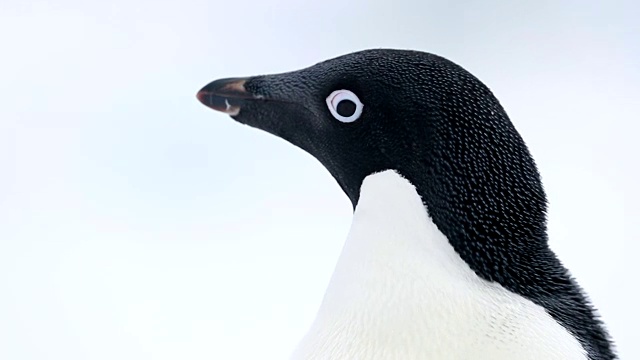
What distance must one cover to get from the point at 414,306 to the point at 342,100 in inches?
15.8

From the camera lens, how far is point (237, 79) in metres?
2.17

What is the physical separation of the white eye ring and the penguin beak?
0.22m

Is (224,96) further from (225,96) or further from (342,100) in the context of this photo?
(342,100)

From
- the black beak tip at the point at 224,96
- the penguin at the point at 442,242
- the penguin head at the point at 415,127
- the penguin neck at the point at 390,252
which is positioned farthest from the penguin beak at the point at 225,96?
the penguin neck at the point at 390,252

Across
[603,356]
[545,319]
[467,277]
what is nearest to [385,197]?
[467,277]

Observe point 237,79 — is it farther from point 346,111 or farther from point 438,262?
point 438,262

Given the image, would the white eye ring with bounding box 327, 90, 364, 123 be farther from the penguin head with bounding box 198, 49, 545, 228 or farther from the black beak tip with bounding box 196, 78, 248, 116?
the black beak tip with bounding box 196, 78, 248, 116

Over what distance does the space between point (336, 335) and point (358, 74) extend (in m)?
0.44

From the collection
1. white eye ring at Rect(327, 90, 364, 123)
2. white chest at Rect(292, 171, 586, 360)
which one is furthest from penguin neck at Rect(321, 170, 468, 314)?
white eye ring at Rect(327, 90, 364, 123)

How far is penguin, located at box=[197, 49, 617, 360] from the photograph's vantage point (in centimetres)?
174

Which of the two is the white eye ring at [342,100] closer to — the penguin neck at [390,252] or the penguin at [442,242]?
the penguin at [442,242]

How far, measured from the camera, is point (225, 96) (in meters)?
2.13

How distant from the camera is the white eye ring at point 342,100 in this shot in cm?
192

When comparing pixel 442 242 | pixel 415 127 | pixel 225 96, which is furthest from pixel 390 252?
pixel 225 96
